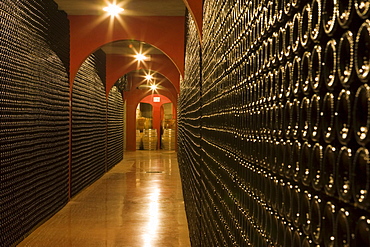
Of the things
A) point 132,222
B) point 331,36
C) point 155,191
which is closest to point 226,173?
point 331,36

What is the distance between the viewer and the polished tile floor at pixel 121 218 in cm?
527

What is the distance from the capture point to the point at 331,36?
654 mm

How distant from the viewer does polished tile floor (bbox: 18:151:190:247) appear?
5.27 meters

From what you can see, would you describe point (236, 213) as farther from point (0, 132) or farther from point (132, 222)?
point (132, 222)

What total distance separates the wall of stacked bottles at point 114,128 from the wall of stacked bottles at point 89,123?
91cm

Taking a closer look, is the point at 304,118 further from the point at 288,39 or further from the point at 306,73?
the point at 288,39

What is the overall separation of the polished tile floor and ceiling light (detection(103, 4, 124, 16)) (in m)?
3.46

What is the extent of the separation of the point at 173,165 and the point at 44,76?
8.80 metres

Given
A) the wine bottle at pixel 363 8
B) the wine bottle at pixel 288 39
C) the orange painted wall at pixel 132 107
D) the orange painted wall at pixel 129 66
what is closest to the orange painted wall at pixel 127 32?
the orange painted wall at pixel 129 66

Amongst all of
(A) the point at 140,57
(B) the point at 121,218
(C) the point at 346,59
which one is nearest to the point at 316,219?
(C) the point at 346,59

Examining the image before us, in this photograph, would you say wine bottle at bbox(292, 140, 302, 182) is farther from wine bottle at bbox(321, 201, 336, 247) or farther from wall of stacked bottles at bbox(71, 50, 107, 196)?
wall of stacked bottles at bbox(71, 50, 107, 196)

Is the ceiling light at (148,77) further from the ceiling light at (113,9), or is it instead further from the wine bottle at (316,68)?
the wine bottle at (316,68)

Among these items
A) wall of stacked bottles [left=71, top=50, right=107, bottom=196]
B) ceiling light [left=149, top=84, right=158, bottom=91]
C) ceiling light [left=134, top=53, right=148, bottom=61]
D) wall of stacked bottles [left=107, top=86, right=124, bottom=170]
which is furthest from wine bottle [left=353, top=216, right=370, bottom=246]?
ceiling light [left=149, top=84, right=158, bottom=91]

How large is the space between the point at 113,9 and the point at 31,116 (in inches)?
126
